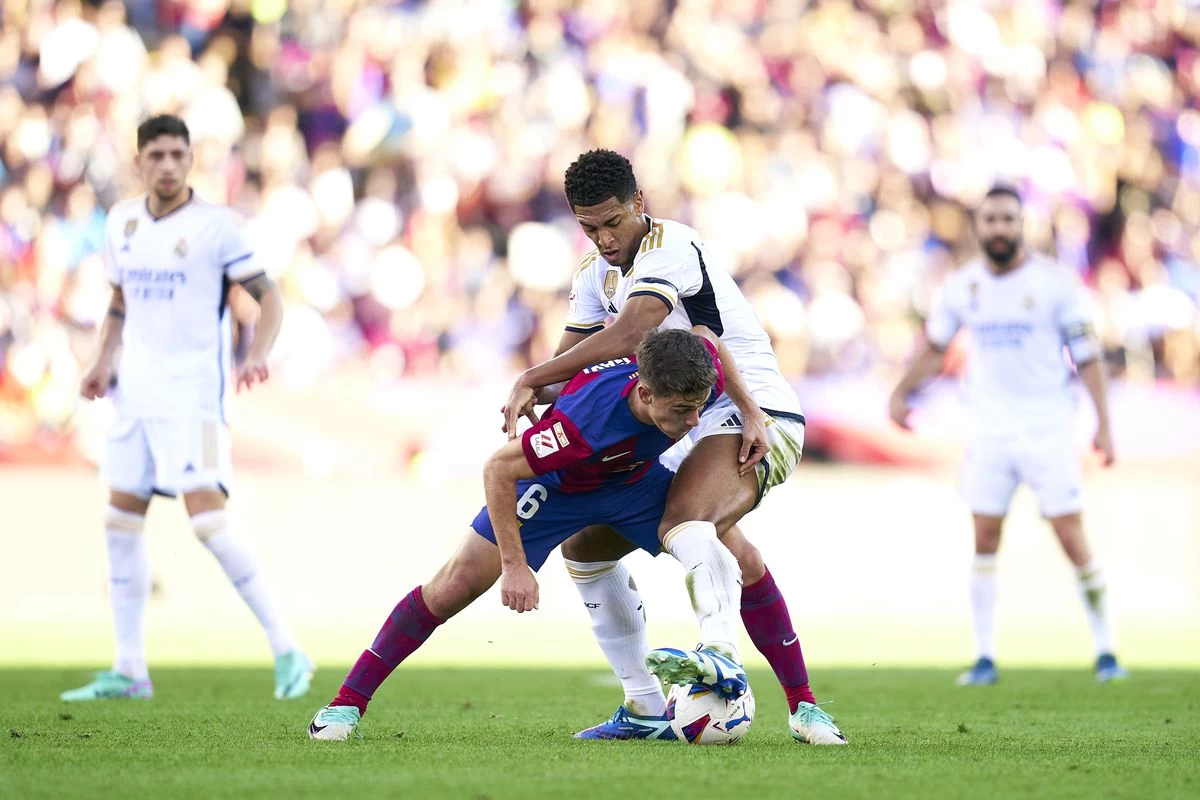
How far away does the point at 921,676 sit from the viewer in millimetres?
8617

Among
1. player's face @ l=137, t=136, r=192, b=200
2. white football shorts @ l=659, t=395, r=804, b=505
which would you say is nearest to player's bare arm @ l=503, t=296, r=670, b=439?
white football shorts @ l=659, t=395, r=804, b=505

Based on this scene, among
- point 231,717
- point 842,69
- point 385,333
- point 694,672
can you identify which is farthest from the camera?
point 842,69

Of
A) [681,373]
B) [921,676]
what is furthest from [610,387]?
[921,676]

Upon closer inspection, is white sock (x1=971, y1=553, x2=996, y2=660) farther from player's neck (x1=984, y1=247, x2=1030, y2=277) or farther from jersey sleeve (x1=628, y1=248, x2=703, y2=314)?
jersey sleeve (x1=628, y1=248, x2=703, y2=314)

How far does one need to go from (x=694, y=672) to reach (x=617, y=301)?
140 cm

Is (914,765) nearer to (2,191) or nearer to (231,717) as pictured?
(231,717)

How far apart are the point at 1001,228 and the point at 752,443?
422cm

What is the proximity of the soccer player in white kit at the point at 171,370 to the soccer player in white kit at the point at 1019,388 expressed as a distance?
3751 mm

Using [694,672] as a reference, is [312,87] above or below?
above

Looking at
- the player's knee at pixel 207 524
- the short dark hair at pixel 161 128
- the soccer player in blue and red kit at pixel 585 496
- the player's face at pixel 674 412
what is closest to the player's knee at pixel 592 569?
the soccer player in blue and red kit at pixel 585 496

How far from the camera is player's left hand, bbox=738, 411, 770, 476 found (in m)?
5.17

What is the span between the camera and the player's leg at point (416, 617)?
515 centimetres

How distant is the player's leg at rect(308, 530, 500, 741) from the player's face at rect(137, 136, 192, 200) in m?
3.00

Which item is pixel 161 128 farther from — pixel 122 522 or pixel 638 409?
pixel 638 409
